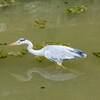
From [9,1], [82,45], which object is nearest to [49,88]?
[82,45]

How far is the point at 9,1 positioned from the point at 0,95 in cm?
540

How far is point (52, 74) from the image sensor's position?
6.42 meters

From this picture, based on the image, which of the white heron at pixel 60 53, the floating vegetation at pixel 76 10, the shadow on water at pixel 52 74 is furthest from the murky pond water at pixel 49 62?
the white heron at pixel 60 53

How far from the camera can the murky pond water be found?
5824mm

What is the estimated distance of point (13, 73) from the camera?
6453 mm

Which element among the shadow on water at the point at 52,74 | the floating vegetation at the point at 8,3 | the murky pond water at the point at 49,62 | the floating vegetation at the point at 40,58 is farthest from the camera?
the floating vegetation at the point at 8,3

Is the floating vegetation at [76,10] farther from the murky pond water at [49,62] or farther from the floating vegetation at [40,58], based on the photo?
the floating vegetation at [40,58]

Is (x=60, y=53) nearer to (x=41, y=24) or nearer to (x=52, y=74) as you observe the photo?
(x=52, y=74)

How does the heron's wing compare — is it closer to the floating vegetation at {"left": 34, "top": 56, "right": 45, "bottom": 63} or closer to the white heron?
the white heron

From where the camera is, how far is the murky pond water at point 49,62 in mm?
5824

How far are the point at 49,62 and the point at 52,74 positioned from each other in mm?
491

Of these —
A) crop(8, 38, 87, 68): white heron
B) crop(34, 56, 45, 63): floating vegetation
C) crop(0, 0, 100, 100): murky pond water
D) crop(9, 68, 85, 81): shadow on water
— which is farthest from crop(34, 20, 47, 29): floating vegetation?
crop(9, 68, 85, 81): shadow on water

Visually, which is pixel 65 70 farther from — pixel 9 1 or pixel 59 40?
pixel 9 1

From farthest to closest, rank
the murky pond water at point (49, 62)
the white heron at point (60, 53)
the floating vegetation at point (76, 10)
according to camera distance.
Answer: the floating vegetation at point (76, 10), the white heron at point (60, 53), the murky pond water at point (49, 62)
